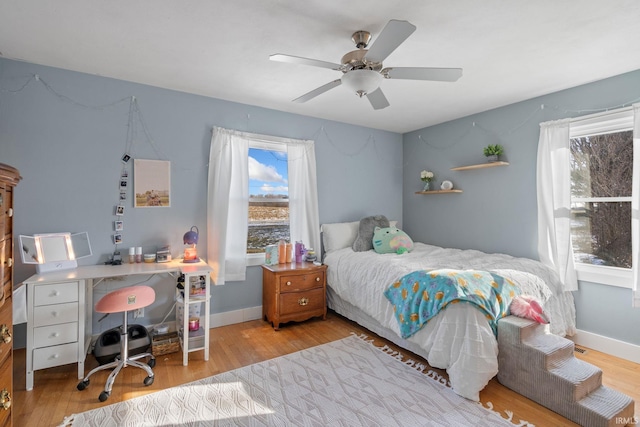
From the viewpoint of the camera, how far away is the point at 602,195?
2896mm

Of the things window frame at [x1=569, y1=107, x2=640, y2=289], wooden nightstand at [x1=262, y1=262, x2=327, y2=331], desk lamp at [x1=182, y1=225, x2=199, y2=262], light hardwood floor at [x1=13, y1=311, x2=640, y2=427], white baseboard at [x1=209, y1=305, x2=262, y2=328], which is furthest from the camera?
white baseboard at [x1=209, y1=305, x2=262, y2=328]

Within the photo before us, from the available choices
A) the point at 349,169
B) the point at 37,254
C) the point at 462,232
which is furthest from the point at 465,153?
the point at 37,254

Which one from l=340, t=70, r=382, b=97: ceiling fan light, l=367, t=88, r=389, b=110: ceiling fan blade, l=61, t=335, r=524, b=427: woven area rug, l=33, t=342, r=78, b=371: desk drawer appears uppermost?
l=367, t=88, r=389, b=110: ceiling fan blade

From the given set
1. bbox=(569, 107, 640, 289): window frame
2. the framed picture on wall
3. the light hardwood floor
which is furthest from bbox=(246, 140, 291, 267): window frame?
bbox=(569, 107, 640, 289): window frame

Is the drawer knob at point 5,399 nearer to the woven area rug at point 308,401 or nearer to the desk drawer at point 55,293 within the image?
the woven area rug at point 308,401

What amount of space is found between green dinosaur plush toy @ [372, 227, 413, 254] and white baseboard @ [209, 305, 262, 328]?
1582 millimetres

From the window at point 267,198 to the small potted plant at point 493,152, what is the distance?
2.38m

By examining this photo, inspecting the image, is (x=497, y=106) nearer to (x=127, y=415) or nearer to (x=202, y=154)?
(x=202, y=154)

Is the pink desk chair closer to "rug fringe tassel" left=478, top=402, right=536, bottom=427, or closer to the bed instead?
the bed

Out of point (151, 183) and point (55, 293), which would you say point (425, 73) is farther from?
point (55, 293)

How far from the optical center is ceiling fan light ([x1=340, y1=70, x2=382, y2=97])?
6.32ft

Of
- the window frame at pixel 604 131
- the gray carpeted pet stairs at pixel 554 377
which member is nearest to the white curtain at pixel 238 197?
the gray carpeted pet stairs at pixel 554 377

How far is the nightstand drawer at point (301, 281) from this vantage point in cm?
321

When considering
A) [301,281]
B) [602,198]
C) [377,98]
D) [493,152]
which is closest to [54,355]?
[301,281]
